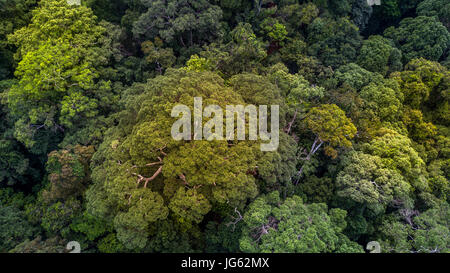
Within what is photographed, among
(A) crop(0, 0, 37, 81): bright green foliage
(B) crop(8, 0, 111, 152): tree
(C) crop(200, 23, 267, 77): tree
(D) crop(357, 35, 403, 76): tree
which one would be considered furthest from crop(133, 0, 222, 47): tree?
(D) crop(357, 35, 403, 76): tree

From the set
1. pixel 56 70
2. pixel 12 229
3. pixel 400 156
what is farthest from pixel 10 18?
pixel 400 156

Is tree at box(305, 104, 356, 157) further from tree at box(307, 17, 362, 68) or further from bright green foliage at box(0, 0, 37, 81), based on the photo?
bright green foliage at box(0, 0, 37, 81)

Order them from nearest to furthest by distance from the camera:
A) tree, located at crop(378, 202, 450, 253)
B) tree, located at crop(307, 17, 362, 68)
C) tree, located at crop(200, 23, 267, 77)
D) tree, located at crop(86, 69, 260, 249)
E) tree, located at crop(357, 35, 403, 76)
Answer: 1. tree, located at crop(86, 69, 260, 249)
2. tree, located at crop(378, 202, 450, 253)
3. tree, located at crop(200, 23, 267, 77)
4. tree, located at crop(357, 35, 403, 76)
5. tree, located at crop(307, 17, 362, 68)

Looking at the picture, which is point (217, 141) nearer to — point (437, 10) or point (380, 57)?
point (380, 57)

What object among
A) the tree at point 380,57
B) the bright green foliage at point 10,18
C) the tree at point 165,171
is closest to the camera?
the tree at point 165,171

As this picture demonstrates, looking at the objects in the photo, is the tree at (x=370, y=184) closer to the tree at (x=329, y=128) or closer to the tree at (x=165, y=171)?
the tree at (x=329, y=128)

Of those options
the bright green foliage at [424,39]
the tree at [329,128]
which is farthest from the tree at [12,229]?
the bright green foliage at [424,39]

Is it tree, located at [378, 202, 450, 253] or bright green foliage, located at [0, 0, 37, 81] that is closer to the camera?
tree, located at [378, 202, 450, 253]
